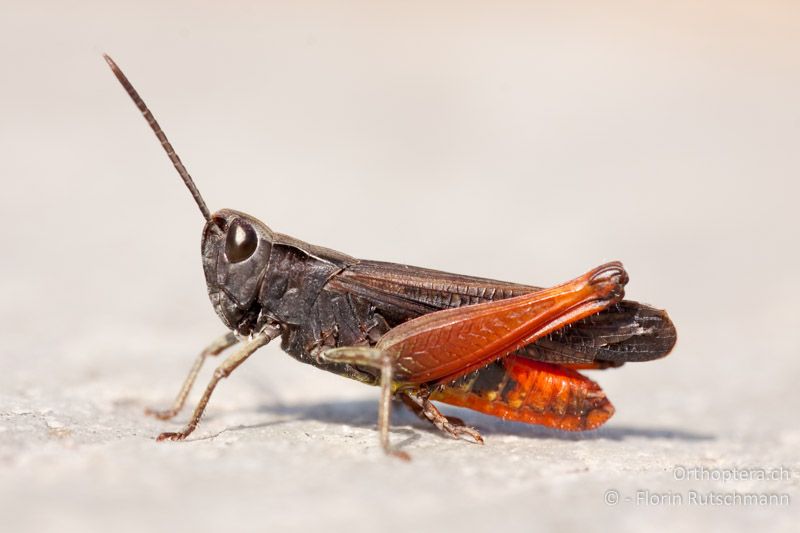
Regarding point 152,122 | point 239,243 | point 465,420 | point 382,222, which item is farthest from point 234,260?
point 382,222

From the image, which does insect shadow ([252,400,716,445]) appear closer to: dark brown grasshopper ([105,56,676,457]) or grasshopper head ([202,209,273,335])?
dark brown grasshopper ([105,56,676,457])

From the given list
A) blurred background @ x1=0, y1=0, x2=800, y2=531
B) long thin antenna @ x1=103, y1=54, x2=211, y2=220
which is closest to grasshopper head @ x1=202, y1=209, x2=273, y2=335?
long thin antenna @ x1=103, y1=54, x2=211, y2=220

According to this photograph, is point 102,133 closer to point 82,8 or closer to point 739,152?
point 82,8

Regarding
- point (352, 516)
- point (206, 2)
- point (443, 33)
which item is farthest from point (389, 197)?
point (206, 2)

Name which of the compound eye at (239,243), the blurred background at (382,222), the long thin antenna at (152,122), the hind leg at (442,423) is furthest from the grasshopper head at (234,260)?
the hind leg at (442,423)

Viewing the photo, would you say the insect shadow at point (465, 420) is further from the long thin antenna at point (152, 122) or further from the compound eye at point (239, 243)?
the long thin antenna at point (152, 122)

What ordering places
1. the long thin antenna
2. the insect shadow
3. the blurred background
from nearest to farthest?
the blurred background < the long thin antenna < the insect shadow

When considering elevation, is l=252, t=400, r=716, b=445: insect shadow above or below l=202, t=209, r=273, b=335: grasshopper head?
below
